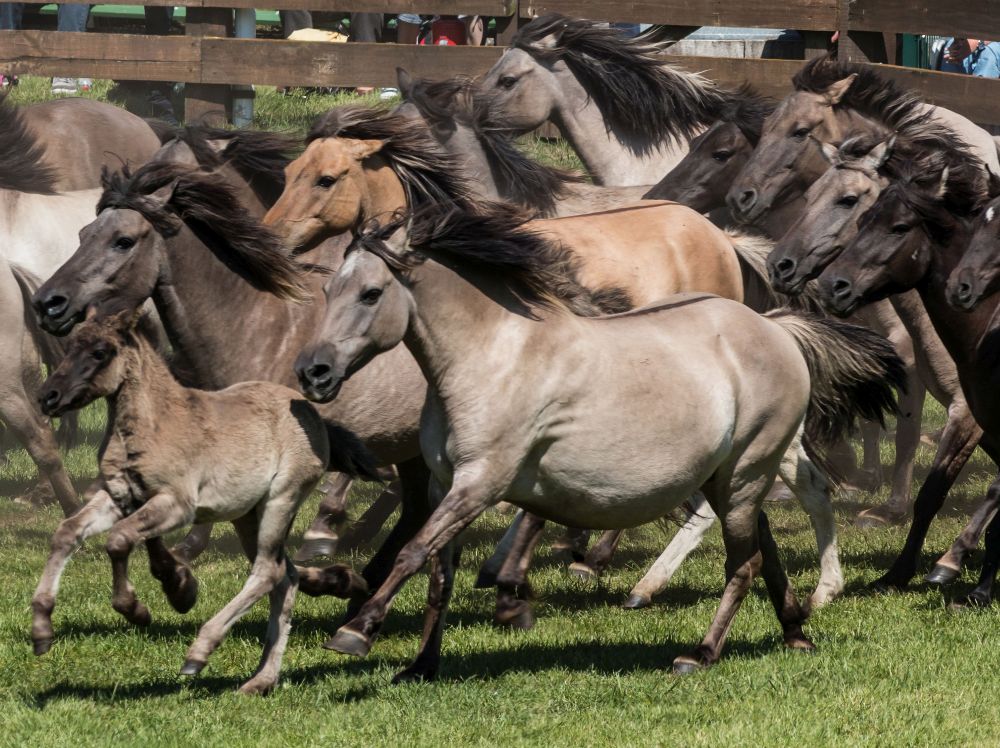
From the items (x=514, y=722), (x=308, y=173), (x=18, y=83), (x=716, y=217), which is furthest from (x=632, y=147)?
(x=18, y=83)

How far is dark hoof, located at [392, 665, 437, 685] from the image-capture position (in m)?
6.02

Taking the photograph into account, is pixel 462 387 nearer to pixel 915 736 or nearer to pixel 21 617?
pixel 915 736

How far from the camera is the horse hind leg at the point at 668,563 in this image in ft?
25.3

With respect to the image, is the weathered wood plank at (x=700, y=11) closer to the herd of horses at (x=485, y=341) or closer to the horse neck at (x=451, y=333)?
the herd of horses at (x=485, y=341)

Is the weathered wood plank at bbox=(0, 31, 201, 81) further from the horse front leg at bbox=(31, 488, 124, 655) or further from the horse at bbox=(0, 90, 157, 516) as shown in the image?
the horse front leg at bbox=(31, 488, 124, 655)

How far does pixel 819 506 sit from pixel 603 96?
4.02 metres

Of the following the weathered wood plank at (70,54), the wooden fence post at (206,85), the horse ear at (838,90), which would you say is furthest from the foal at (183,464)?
the weathered wood plank at (70,54)

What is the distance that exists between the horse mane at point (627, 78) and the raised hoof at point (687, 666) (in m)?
5.21

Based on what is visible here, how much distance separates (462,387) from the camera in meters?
5.87

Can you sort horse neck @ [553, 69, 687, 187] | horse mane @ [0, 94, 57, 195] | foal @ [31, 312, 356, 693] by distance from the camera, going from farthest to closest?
1. horse neck @ [553, 69, 687, 187]
2. horse mane @ [0, 94, 57, 195]
3. foal @ [31, 312, 356, 693]

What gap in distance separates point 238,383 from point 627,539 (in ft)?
12.1

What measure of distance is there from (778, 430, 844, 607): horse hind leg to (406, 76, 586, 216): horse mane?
89.5 inches

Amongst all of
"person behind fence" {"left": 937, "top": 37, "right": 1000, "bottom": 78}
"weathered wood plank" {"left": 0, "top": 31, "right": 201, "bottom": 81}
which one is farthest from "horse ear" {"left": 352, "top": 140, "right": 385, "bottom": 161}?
"person behind fence" {"left": 937, "top": 37, "right": 1000, "bottom": 78}

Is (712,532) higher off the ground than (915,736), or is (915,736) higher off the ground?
(915,736)
